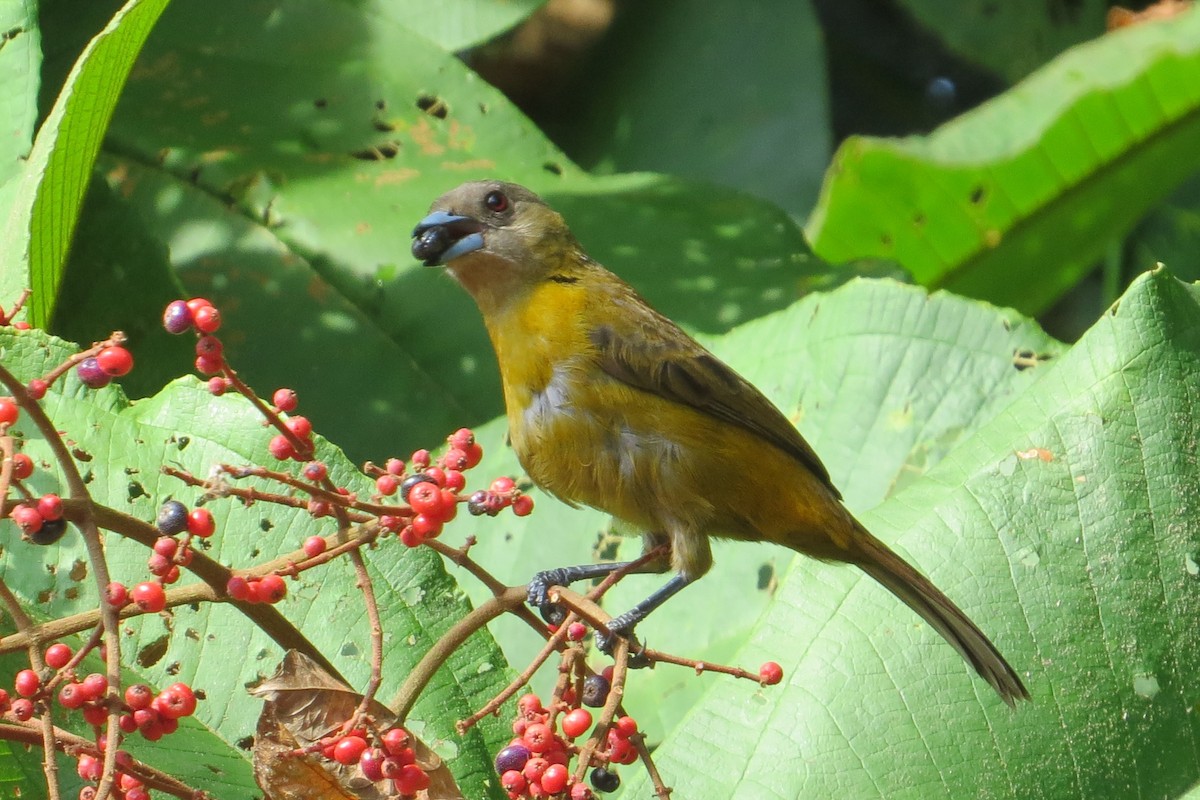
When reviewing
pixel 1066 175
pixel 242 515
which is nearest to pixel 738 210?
pixel 1066 175

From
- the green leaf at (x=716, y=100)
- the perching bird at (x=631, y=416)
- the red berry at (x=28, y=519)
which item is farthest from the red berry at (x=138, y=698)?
the green leaf at (x=716, y=100)

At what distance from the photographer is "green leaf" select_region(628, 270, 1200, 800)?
2.34m

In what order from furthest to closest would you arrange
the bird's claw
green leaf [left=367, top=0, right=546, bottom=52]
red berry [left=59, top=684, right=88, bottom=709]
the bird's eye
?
green leaf [left=367, top=0, right=546, bottom=52] → the bird's eye → the bird's claw → red berry [left=59, top=684, right=88, bottom=709]

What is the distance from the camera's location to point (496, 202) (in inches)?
121

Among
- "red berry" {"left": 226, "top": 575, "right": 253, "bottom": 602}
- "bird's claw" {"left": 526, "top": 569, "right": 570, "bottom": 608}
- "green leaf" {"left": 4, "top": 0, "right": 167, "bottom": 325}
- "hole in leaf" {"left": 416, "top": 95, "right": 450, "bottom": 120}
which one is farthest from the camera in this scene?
"hole in leaf" {"left": 416, "top": 95, "right": 450, "bottom": 120}

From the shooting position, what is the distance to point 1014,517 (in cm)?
248

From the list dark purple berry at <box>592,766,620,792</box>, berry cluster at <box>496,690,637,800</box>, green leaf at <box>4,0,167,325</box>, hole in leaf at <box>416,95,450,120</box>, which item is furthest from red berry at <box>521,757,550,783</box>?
hole in leaf at <box>416,95,450,120</box>

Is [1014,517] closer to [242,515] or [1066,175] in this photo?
[242,515]

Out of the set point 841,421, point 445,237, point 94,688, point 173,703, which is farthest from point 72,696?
point 841,421

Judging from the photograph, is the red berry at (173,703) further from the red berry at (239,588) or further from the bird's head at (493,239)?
the bird's head at (493,239)

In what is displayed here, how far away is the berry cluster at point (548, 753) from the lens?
1663 millimetres

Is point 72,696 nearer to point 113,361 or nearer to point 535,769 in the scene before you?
point 113,361

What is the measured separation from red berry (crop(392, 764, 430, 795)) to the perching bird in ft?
3.27

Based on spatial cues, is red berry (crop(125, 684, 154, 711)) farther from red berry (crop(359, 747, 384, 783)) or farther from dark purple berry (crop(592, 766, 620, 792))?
dark purple berry (crop(592, 766, 620, 792))
